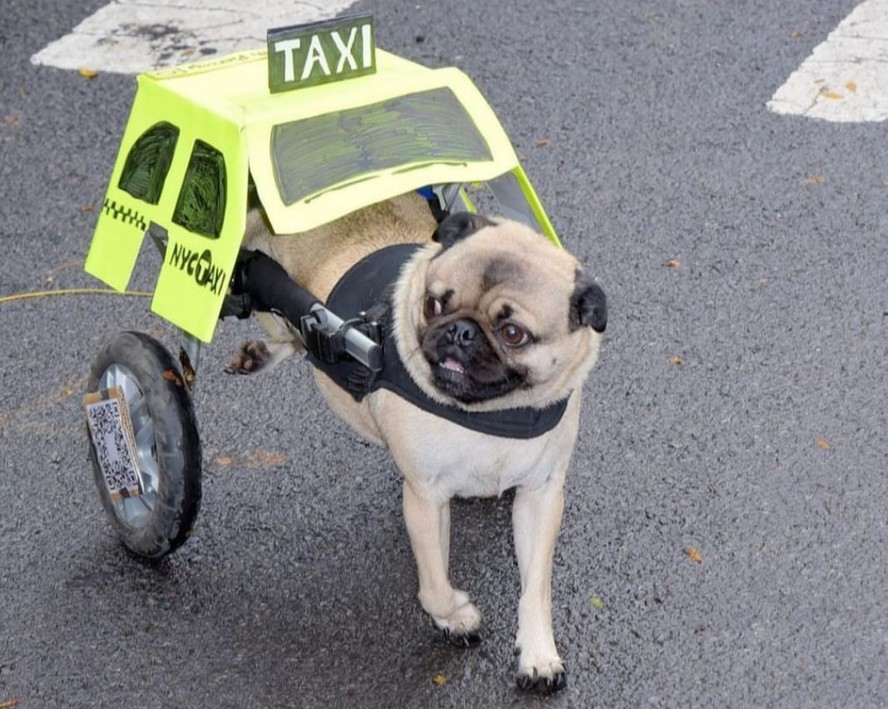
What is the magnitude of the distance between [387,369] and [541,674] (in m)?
0.95

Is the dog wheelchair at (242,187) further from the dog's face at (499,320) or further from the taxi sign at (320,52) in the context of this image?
the dog's face at (499,320)

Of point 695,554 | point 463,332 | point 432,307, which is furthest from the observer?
point 695,554

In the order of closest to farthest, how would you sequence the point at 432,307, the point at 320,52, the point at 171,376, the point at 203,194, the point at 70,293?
the point at 432,307 < the point at 203,194 < the point at 320,52 < the point at 171,376 < the point at 70,293

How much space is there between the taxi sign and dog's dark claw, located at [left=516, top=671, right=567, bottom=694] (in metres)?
1.77

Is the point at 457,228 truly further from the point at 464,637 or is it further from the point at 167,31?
the point at 167,31

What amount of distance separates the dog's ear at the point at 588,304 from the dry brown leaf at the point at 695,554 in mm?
1125

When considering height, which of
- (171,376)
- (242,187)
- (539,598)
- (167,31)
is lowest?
(167,31)

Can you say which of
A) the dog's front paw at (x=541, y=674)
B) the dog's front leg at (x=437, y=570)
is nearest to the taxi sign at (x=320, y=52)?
the dog's front leg at (x=437, y=570)

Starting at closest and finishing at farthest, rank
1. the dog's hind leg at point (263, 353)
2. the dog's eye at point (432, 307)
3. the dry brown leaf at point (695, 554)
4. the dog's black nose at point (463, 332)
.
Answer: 1. the dog's black nose at point (463, 332)
2. the dog's eye at point (432, 307)
3. the dog's hind leg at point (263, 353)
4. the dry brown leaf at point (695, 554)

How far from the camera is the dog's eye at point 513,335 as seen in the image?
136 inches

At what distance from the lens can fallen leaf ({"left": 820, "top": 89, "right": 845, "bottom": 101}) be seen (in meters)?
6.60

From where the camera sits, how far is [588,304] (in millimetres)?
3461

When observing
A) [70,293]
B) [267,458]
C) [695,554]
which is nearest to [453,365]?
[695,554]

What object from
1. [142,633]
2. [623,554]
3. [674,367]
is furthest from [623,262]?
[142,633]
